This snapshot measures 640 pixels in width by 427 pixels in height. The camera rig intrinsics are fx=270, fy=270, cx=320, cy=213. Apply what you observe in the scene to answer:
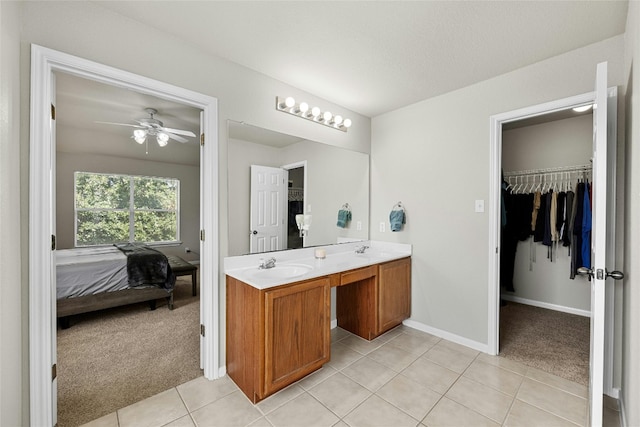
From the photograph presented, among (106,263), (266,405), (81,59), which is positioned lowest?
(266,405)

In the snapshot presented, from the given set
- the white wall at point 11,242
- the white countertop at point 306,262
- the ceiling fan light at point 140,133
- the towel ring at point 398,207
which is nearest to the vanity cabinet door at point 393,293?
the white countertop at point 306,262

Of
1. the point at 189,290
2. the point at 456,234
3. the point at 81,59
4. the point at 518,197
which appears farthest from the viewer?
the point at 189,290

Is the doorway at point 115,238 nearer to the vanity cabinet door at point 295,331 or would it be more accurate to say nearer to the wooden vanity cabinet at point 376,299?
the vanity cabinet door at point 295,331

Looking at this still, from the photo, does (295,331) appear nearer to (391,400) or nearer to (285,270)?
(285,270)

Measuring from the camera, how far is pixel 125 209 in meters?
5.41

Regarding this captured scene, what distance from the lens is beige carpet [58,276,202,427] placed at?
5.83 ft

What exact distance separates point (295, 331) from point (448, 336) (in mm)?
1691

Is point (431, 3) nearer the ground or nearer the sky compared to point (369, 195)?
nearer the sky

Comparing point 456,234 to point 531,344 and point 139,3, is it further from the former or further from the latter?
point 139,3

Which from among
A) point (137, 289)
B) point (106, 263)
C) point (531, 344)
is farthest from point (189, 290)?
point (531, 344)

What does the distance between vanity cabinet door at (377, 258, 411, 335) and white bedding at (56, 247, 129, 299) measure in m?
2.94

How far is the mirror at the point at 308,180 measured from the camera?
7.07 ft

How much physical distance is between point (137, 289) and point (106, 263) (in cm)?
45

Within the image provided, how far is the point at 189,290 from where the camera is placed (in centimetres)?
425
